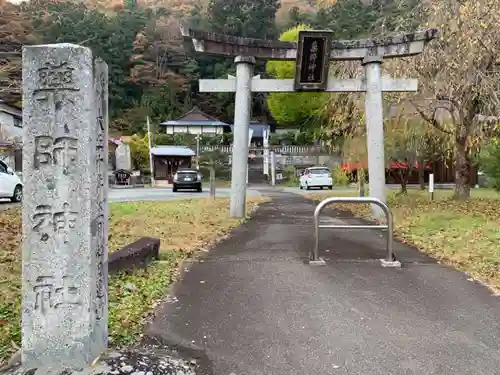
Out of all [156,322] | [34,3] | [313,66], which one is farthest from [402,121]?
[34,3]

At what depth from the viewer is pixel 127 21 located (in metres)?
58.8

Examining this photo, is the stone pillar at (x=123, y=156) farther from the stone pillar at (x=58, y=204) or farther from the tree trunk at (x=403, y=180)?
the stone pillar at (x=58, y=204)

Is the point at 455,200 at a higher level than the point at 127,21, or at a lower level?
lower

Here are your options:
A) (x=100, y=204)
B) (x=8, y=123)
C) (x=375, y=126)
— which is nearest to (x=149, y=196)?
(x=375, y=126)

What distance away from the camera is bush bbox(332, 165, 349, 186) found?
112 ft

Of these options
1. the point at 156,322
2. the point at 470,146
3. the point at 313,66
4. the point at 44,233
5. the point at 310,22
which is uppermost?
the point at 310,22

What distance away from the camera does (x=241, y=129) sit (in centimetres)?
1233

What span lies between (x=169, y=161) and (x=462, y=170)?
31.0 metres

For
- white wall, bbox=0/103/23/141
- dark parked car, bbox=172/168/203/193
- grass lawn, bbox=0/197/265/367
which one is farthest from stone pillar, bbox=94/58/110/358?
white wall, bbox=0/103/23/141

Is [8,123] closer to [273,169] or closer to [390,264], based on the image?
[273,169]

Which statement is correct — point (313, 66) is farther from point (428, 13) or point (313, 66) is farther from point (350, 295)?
point (350, 295)

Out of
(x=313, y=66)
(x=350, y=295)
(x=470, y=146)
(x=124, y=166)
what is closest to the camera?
(x=350, y=295)

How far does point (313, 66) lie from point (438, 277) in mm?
7100

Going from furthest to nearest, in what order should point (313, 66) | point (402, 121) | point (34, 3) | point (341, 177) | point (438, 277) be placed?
point (341, 177)
point (34, 3)
point (402, 121)
point (313, 66)
point (438, 277)
